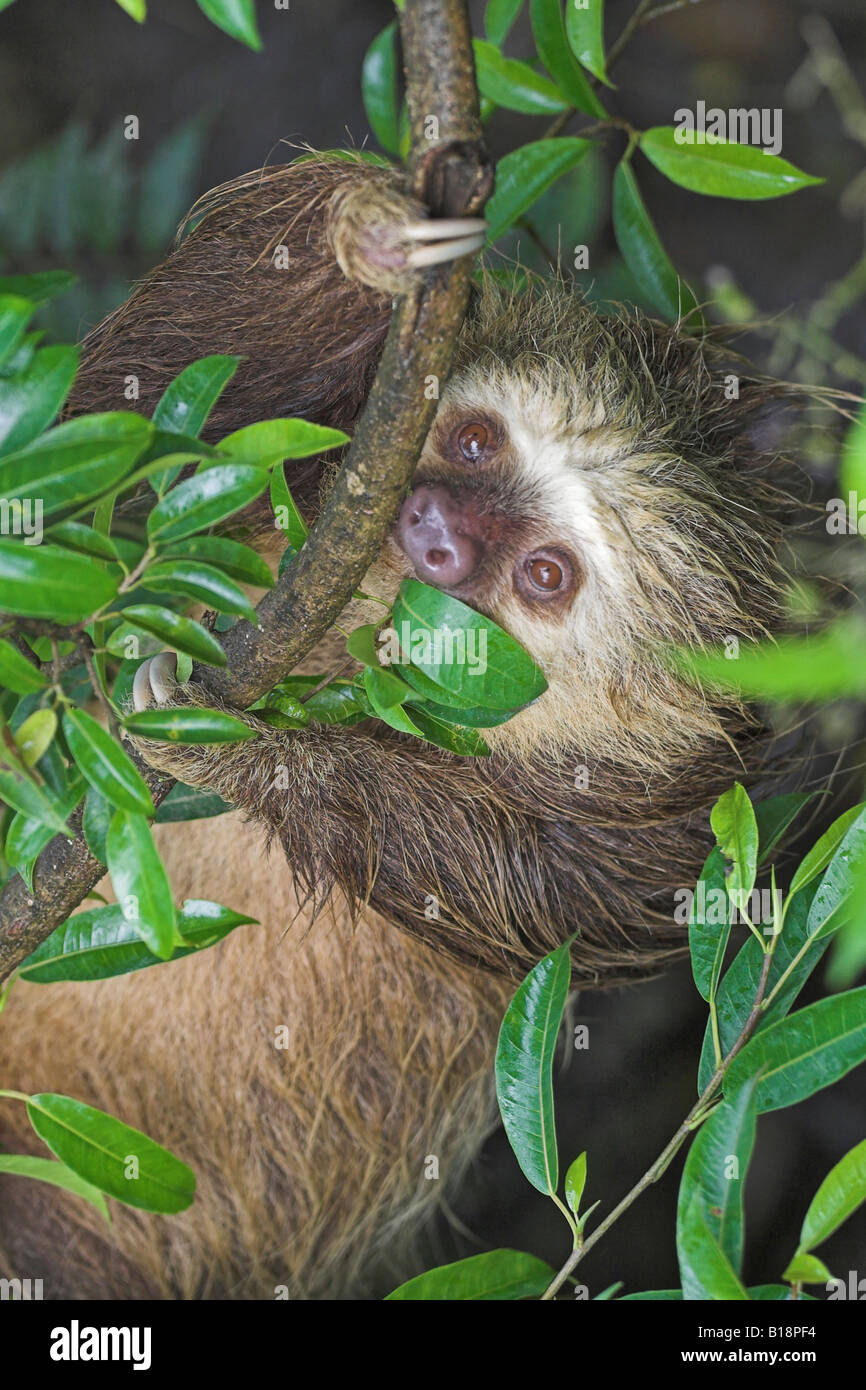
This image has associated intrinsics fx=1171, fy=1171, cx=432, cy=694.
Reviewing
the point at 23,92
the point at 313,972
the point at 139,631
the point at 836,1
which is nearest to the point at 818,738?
the point at 313,972

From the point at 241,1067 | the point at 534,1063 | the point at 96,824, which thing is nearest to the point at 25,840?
the point at 96,824

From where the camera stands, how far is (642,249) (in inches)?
106

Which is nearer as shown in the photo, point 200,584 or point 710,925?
point 200,584

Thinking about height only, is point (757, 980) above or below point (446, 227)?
below

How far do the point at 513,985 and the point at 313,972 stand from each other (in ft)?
1.65

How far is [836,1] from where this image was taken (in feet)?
12.5

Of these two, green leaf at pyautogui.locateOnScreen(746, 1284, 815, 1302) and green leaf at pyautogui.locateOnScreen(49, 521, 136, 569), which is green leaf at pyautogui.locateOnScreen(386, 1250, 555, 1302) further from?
green leaf at pyautogui.locateOnScreen(49, 521, 136, 569)

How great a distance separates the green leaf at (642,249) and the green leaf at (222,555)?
1.61m

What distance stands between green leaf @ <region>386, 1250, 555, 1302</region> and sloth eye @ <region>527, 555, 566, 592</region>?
4.00 feet

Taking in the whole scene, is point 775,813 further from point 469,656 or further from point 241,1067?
point 241,1067

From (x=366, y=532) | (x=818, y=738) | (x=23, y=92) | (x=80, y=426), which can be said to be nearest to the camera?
(x=80, y=426)

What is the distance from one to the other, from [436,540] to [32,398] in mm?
1058

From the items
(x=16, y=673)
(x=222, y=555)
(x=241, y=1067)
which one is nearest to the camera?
(x=16, y=673)

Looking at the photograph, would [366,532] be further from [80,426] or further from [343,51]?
[343,51]
